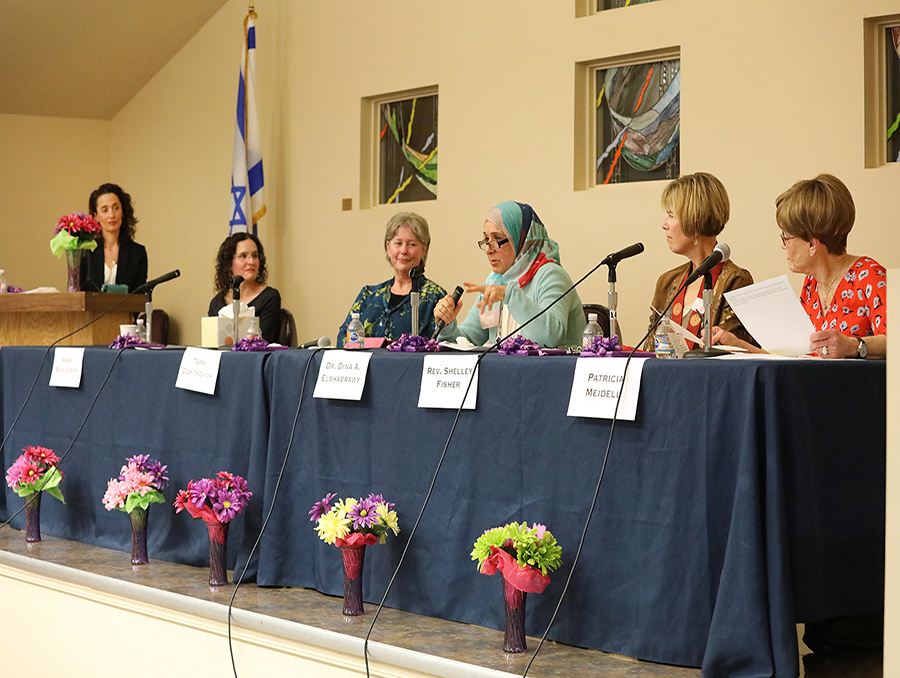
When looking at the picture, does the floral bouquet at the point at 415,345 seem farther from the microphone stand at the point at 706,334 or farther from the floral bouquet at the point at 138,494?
the floral bouquet at the point at 138,494

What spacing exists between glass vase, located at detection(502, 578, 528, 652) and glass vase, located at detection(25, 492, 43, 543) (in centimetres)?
189

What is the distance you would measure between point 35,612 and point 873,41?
353 cm

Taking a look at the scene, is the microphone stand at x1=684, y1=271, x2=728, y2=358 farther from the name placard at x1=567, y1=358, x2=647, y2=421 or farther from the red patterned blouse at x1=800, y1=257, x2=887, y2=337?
the red patterned blouse at x1=800, y1=257, x2=887, y2=337

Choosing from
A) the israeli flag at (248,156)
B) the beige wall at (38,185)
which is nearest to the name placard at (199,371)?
the israeli flag at (248,156)

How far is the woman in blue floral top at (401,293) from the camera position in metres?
3.55

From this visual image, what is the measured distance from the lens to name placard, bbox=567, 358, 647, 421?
6.50ft

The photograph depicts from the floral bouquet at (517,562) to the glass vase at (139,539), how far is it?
4.18ft

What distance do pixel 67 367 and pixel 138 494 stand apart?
0.71 metres

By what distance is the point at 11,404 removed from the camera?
3.58 m

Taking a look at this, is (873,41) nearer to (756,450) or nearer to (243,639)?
(756,450)

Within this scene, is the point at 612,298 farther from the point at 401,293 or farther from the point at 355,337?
the point at 401,293

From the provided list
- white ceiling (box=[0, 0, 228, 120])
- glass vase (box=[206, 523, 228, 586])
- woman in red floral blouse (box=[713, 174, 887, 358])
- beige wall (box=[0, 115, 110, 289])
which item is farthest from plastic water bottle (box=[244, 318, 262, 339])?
beige wall (box=[0, 115, 110, 289])

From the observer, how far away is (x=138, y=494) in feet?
9.32

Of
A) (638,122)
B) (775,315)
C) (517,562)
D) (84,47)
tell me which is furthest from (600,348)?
(84,47)
